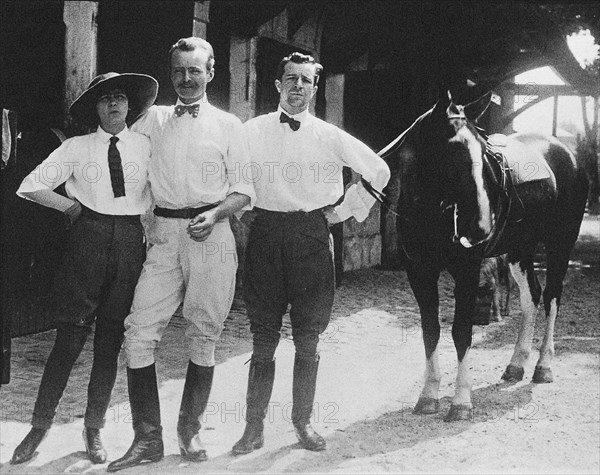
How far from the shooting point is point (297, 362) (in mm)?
4094

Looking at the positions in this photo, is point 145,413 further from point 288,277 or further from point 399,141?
point 399,141

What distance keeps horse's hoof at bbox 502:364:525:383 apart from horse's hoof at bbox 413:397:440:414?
3.53 ft

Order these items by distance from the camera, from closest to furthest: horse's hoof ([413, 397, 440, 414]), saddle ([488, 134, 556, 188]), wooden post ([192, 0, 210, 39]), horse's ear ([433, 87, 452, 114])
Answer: horse's ear ([433, 87, 452, 114]) → horse's hoof ([413, 397, 440, 414]) → saddle ([488, 134, 556, 188]) → wooden post ([192, 0, 210, 39])

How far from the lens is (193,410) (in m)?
3.87

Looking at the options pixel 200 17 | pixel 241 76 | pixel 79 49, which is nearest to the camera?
pixel 79 49

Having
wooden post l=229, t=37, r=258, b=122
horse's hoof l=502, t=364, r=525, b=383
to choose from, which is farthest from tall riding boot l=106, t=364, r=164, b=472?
wooden post l=229, t=37, r=258, b=122

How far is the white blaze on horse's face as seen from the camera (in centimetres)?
476

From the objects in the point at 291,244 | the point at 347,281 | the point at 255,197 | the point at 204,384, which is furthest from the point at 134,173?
the point at 347,281

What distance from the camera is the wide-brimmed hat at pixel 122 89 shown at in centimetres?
384

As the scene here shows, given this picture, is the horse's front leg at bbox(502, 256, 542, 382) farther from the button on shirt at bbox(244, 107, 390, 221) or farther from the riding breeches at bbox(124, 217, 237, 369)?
the riding breeches at bbox(124, 217, 237, 369)

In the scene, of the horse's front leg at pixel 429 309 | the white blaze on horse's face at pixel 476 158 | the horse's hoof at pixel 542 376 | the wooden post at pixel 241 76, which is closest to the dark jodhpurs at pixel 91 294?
the horse's front leg at pixel 429 309

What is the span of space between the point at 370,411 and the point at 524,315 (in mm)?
1790

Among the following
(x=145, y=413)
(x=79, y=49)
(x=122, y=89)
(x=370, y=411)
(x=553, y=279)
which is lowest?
(x=370, y=411)

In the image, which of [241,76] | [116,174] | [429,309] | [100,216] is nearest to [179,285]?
[100,216]
